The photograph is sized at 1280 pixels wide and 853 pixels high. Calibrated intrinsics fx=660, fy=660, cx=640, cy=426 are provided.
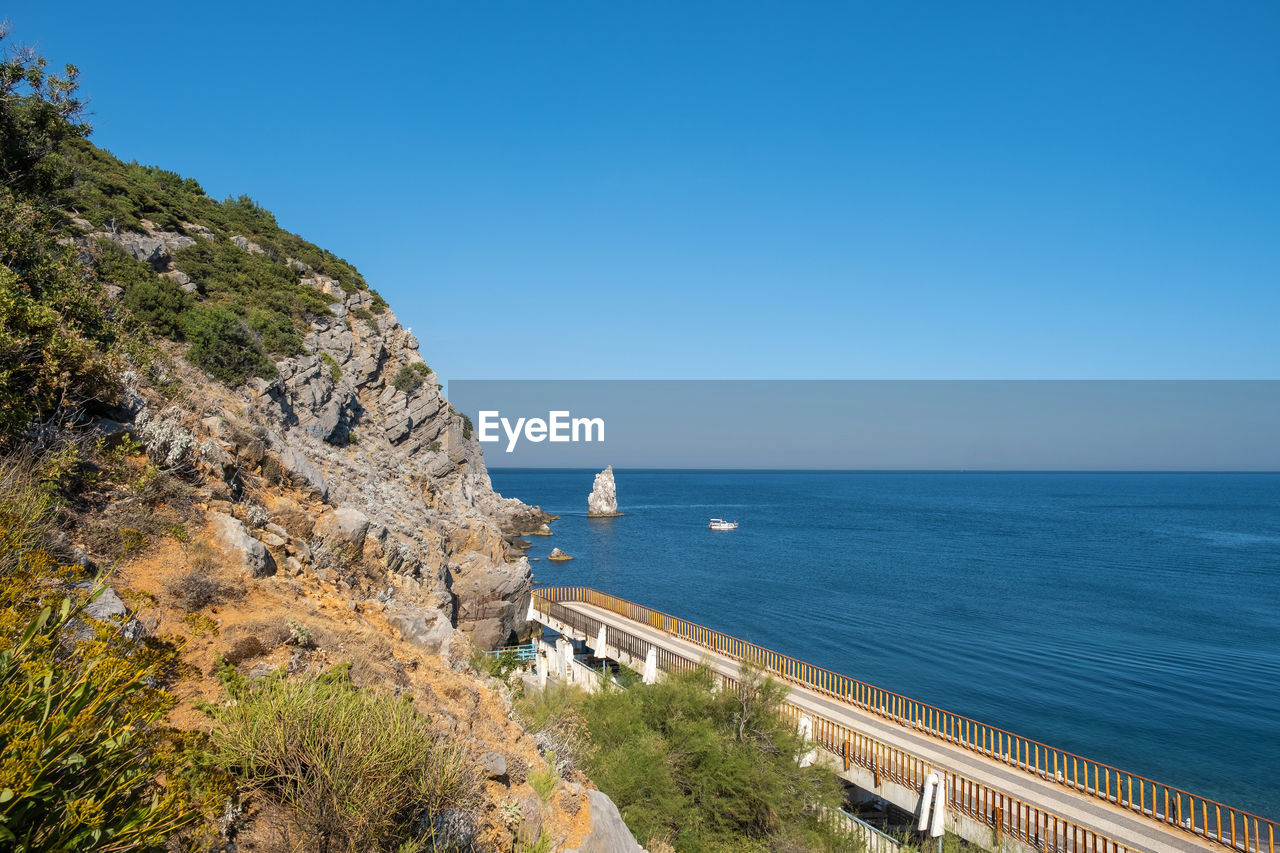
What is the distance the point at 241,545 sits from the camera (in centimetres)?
832

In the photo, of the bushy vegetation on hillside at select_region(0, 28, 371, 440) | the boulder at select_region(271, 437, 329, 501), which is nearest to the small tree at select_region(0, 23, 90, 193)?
the bushy vegetation on hillside at select_region(0, 28, 371, 440)

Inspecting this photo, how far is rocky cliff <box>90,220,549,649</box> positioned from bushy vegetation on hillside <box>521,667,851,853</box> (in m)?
4.24

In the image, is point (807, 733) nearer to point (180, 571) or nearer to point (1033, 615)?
point (180, 571)

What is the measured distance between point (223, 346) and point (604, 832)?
52.5 feet

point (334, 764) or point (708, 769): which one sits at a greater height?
point (334, 764)

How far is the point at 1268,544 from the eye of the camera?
246 feet

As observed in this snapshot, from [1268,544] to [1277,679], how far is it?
63353 millimetres

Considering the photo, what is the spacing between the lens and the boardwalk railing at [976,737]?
1318cm

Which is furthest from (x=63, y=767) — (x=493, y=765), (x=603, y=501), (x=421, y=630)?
(x=603, y=501)

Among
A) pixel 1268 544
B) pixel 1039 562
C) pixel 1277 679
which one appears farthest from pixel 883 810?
pixel 1268 544

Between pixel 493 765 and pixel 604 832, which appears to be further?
pixel 604 832

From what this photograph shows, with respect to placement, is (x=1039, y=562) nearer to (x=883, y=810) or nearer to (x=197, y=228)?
(x=883, y=810)

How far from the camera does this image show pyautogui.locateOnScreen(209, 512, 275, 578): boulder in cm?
822

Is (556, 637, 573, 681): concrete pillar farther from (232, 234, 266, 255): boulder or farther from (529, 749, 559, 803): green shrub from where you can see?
(232, 234, 266, 255): boulder
